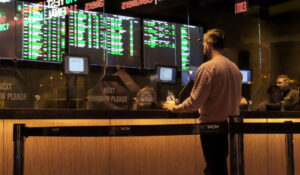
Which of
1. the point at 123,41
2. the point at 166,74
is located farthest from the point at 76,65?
the point at 123,41

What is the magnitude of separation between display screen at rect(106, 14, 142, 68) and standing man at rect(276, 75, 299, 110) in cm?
220

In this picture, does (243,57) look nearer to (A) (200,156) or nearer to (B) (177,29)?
(B) (177,29)

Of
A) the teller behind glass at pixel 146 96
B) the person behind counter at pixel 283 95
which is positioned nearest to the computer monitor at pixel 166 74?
the teller behind glass at pixel 146 96

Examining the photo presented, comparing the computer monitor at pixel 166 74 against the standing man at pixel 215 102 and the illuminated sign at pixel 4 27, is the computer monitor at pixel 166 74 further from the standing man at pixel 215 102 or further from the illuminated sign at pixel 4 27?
the standing man at pixel 215 102

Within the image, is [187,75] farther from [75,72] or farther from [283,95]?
[75,72]

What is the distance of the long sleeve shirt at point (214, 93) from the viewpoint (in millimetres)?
2986

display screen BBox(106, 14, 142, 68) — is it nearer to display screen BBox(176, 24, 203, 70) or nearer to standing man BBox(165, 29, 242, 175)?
display screen BBox(176, 24, 203, 70)

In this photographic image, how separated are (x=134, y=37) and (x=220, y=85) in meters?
4.51

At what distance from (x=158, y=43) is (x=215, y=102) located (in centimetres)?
460

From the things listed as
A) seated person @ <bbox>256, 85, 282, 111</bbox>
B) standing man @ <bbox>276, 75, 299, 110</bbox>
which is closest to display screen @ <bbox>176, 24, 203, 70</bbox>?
seated person @ <bbox>256, 85, 282, 111</bbox>

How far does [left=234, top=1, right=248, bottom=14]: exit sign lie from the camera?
24.2ft

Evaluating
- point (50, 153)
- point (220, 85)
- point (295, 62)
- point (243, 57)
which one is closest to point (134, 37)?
point (243, 57)

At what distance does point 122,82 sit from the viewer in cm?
627

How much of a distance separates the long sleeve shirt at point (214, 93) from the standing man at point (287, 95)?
11.9ft
